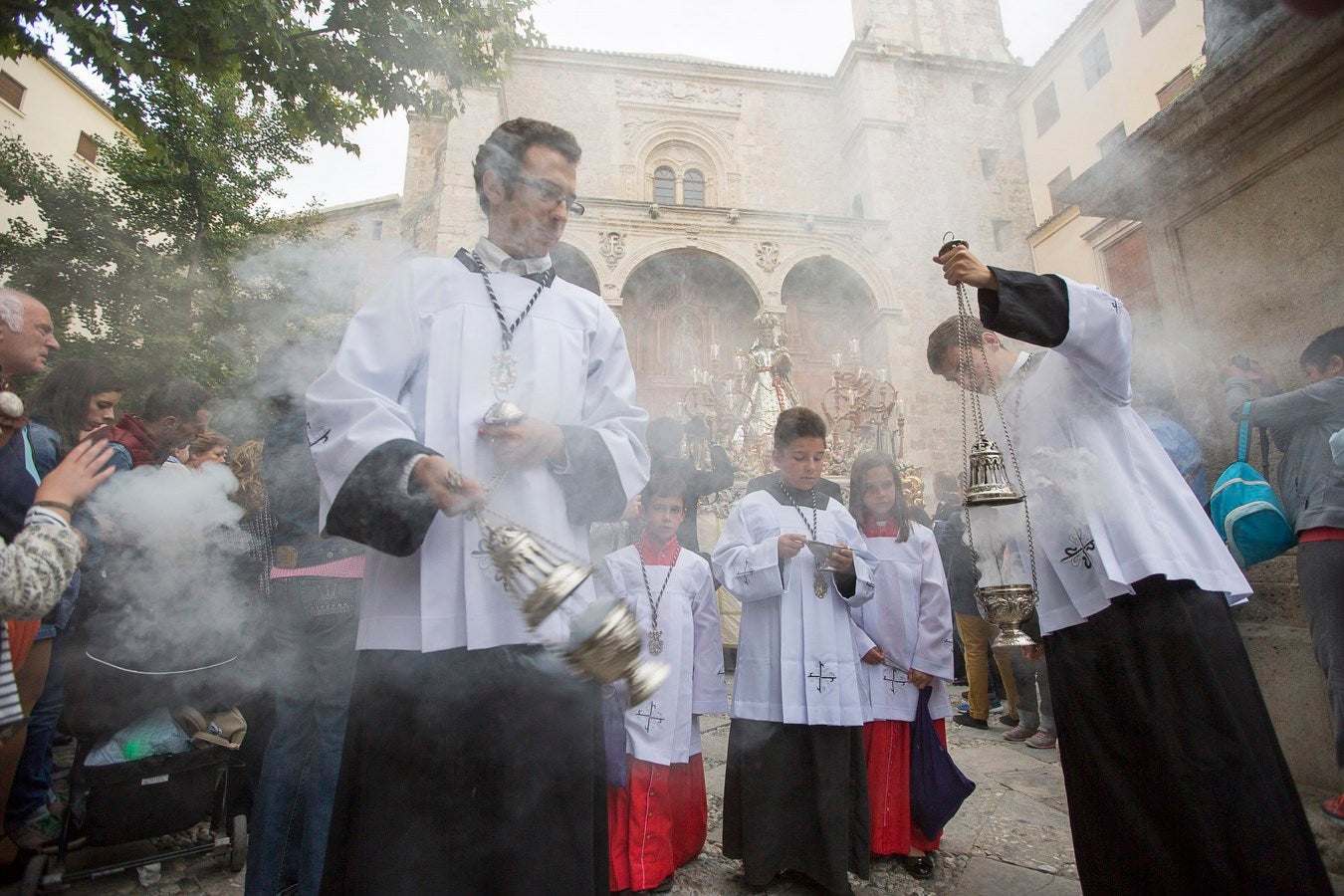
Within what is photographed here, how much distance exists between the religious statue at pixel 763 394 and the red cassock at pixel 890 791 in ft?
26.5

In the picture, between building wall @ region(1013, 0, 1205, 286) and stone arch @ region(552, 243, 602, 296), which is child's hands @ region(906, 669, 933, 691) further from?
building wall @ region(1013, 0, 1205, 286)

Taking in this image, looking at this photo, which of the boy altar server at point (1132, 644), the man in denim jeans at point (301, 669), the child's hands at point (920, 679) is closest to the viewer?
the boy altar server at point (1132, 644)

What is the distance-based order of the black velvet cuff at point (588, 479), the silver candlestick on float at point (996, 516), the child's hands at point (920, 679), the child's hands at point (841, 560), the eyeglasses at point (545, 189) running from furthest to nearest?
the child's hands at point (920, 679) → the child's hands at point (841, 560) → the silver candlestick on float at point (996, 516) → the eyeglasses at point (545, 189) → the black velvet cuff at point (588, 479)

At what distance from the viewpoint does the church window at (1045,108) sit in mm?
16328

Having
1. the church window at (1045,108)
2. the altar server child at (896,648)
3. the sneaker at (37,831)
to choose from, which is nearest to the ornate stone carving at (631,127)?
the church window at (1045,108)

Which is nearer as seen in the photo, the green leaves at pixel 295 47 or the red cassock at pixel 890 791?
the red cassock at pixel 890 791

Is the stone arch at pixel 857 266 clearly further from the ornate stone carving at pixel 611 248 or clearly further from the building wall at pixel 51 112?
the building wall at pixel 51 112

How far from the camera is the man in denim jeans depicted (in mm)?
2248

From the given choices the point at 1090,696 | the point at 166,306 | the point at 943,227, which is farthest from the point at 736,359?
the point at 1090,696

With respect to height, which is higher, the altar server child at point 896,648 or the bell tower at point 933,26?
the bell tower at point 933,26

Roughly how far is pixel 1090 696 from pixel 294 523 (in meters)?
2.59

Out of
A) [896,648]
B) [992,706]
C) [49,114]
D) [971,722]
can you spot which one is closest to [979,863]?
[896,648]

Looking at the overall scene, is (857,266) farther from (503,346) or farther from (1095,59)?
(503,346)

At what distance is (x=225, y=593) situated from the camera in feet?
9.68
